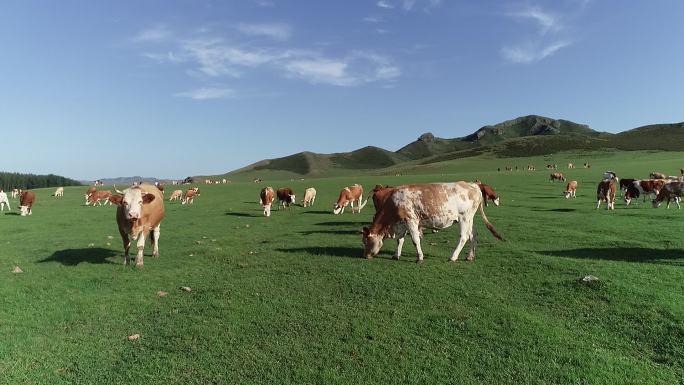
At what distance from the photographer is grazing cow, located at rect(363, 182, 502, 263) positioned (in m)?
14.2

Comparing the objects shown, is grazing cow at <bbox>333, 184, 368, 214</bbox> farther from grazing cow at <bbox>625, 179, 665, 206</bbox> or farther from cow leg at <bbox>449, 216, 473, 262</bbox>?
grazing cow at <bbox>625, 179, 665, 206</bbox>

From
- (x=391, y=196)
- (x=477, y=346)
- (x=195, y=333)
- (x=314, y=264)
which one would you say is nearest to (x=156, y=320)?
(x=195, y=333)

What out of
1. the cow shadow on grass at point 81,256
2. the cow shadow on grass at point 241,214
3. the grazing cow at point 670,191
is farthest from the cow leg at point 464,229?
the grazing cow at point 670,191

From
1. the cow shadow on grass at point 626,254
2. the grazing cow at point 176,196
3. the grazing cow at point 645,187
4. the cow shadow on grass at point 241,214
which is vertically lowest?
the cow shadow on grass at point 626,254

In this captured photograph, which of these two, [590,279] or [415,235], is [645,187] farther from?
[415,235]

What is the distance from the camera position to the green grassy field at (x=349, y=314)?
23.1ft

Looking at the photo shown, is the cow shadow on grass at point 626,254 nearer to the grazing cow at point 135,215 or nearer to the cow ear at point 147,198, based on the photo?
the cow ear at point 147,198

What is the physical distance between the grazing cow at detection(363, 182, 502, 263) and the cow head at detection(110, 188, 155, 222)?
7.82 meters

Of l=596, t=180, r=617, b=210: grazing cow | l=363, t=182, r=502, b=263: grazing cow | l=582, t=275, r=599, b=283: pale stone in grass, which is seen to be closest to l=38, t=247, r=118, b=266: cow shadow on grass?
l=363, t=182, r=502, b=263: grazing cow

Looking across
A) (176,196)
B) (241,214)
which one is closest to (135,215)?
(241,214)

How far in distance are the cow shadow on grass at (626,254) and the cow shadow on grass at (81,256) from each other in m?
16.5

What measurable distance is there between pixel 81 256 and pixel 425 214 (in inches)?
525

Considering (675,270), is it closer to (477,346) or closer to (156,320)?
(477,346)

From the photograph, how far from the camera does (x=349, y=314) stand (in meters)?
9.36
